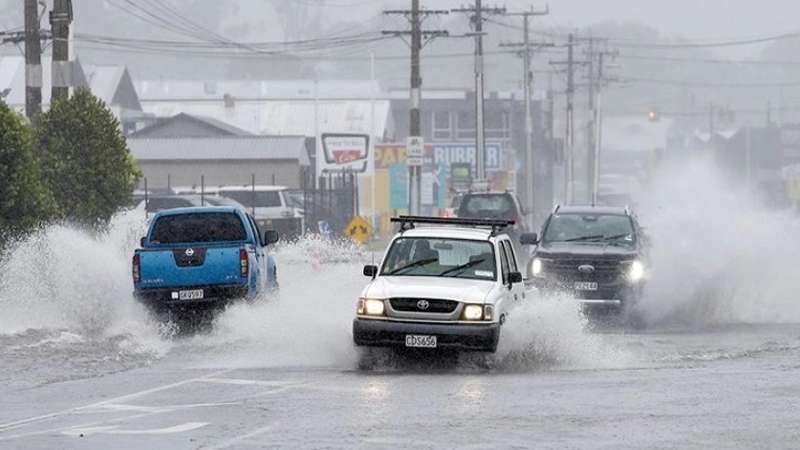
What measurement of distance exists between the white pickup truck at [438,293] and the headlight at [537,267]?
8.89m

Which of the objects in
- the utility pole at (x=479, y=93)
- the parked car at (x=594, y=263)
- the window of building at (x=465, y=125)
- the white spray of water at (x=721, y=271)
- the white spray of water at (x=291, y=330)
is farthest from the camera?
the window of building at (x=465, y=125)

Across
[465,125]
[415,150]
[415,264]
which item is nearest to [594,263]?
[415,264]

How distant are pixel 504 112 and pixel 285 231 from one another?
78.4 metres

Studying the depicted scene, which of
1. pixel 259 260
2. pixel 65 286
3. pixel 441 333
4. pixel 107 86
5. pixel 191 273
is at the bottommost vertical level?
pixel 65 286

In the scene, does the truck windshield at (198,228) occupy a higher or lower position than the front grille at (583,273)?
higher

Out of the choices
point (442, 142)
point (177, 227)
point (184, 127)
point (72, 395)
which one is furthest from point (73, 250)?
point (442, 142)

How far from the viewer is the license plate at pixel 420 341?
827 inches

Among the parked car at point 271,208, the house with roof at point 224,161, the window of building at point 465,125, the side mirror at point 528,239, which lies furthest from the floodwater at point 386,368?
the window of building at point 465,125

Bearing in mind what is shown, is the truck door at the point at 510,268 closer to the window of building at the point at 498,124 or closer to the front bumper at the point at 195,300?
the front bumper at the point at 195,300

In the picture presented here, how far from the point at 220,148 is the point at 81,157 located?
47.5 m

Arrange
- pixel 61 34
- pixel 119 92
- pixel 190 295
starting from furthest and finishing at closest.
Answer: pixel 119 92
pixel 61 34
pixel 190 295

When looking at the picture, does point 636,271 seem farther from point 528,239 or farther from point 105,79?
point 105,79

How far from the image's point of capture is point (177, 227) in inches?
1129

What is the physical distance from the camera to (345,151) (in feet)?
281
